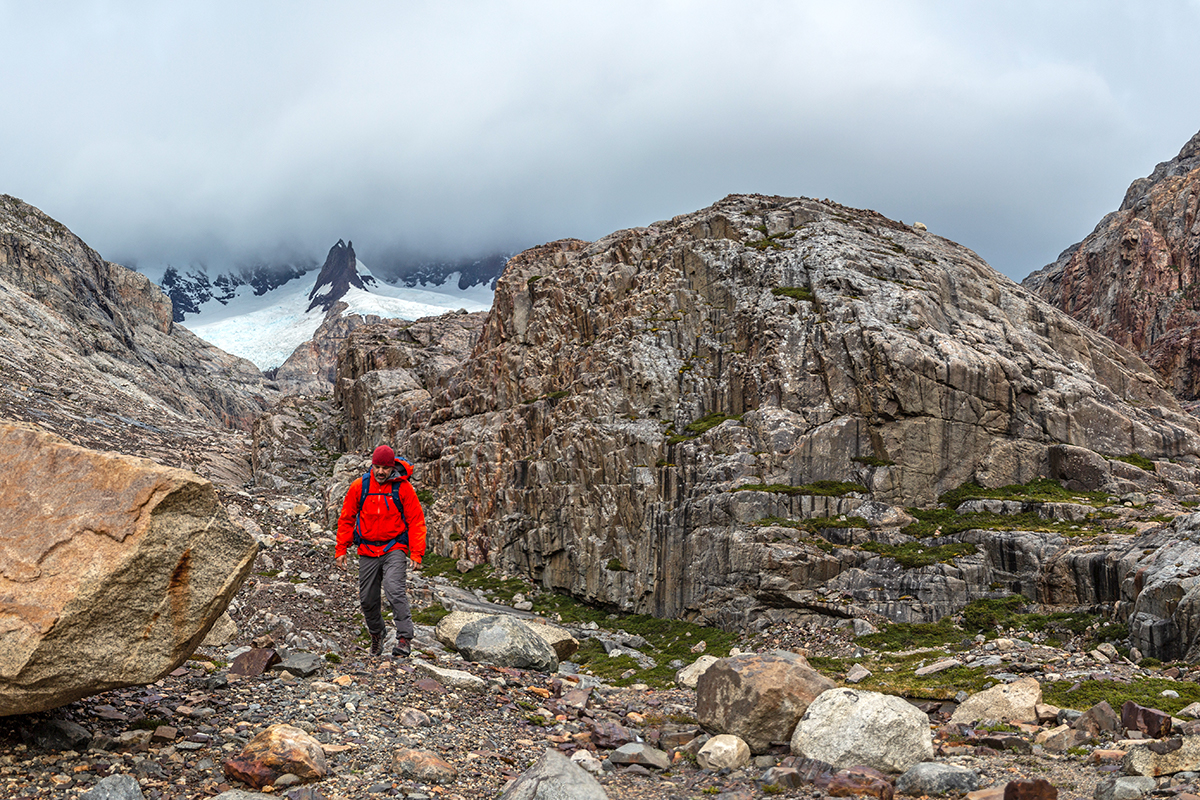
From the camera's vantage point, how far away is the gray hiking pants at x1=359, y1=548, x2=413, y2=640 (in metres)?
14.5

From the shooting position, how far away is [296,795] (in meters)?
8.08

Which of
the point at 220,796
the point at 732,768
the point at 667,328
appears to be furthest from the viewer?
the point at 667,328

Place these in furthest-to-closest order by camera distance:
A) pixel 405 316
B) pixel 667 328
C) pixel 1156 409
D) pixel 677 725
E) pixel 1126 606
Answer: pixel 405 316, pixel 667 328, pixel 1156 409, pixel 1126 606, pixel 677 725

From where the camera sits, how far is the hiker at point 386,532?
14.5 meters

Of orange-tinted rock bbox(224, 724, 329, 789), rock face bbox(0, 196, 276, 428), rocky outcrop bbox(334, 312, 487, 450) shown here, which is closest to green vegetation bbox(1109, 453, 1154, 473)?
orange-tinted rock bbox(224, 724, 329, 789)

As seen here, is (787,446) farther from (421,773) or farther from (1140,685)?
(421,773)

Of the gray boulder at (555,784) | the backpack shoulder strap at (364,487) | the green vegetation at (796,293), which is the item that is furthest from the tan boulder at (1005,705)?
the green vegetation at (796,293)

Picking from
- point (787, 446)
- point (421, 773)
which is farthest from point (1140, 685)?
point (787, 446)

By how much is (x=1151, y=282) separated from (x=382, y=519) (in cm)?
11323

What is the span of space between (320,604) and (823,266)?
106ft

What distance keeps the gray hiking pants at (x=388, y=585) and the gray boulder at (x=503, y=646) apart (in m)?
2.63

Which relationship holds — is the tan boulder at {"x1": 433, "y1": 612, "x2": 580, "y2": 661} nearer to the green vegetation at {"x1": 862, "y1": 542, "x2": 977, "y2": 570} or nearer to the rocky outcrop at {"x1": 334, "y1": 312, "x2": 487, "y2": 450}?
the green vegetation at {"x1": 862, "y1": 542, "x2": 977, "y2": 570}

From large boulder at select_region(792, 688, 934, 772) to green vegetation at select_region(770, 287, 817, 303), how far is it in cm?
3234

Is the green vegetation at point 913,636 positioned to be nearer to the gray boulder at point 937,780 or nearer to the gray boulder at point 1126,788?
the gray boulder at point 937,780
